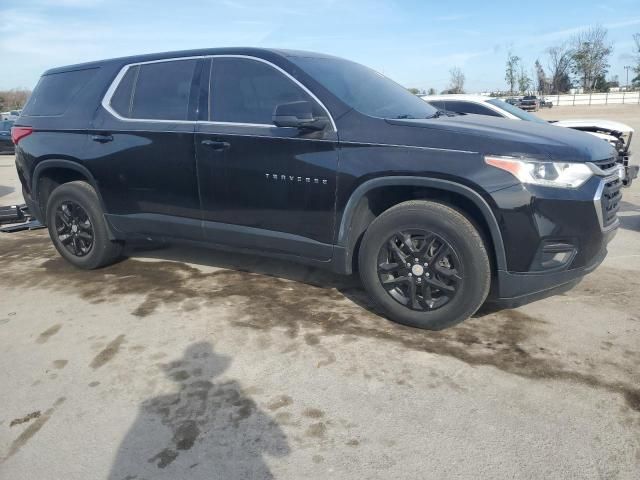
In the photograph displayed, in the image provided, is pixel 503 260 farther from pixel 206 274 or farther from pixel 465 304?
pixel 206 274

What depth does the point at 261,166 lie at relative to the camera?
12.1 feet

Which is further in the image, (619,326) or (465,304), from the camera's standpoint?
(619,326)

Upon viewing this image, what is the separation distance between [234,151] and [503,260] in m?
2.00

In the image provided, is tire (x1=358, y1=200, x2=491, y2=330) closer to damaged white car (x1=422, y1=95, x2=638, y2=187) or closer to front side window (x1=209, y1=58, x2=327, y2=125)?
front side window (x1=209, y1=58, x2=327, y2=125)

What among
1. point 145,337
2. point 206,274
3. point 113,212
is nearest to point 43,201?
point 113,212

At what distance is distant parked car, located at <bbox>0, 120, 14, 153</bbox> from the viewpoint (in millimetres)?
20125

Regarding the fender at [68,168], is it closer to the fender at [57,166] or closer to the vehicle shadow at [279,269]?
→ the fender at [57,166]

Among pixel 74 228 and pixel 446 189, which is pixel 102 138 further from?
pixel 446 189

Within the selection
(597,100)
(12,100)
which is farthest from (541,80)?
(12,100)

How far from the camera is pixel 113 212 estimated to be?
452 cm

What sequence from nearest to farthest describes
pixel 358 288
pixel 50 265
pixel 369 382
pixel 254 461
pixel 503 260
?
1. pixel 254 461
2. pixel 369 382
3. pixel 503 260
4. pixel 358 288
5. pixel 50 265

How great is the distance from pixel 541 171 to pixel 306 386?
70.7 inches

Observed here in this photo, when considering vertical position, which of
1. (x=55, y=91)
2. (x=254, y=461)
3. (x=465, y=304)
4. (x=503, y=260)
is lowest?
(x=254, y=461)

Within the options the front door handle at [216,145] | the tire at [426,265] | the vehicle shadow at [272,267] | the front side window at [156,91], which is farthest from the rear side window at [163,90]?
the tire at [426,265]
